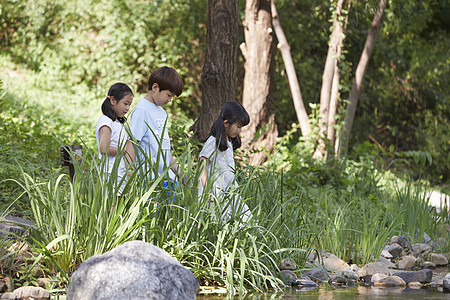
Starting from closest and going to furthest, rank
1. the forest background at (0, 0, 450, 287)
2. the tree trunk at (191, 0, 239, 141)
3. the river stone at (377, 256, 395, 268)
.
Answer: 1. the river stone at (377, 256, 395, 268)
2. the tree trunk at (191, 0, 239, 141)
3. the forest background at (0, 0, 450, 287)

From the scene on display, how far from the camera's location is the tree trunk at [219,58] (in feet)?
23.9

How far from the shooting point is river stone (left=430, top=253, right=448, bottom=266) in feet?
18.3

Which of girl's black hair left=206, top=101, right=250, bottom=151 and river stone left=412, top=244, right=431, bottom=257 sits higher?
girl's black hair left=206, top=101, right=250, bottom=151

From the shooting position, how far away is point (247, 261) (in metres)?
4.04

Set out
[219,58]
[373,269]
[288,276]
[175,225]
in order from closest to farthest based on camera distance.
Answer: [175,225] → [288,276] → [373,269] → [219,58]

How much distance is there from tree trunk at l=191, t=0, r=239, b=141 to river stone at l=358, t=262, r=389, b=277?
10.1 ft

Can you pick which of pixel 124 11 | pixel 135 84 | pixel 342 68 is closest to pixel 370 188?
pixel 342 68

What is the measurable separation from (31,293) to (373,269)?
8.91 ft

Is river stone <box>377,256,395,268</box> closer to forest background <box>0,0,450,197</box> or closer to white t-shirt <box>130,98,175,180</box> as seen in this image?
white t-shirt <box>130,98,175,180</box>

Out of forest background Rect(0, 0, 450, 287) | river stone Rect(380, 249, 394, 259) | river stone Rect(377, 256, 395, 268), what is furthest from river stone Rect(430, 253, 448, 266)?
forest background Rect(0, 0, 450, 287)

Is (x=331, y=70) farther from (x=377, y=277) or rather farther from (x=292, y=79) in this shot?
(x=377, y=277)

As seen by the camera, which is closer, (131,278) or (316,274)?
(131,278)

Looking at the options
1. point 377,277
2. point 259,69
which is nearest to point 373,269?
point 377,277

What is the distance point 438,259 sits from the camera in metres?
5.58
